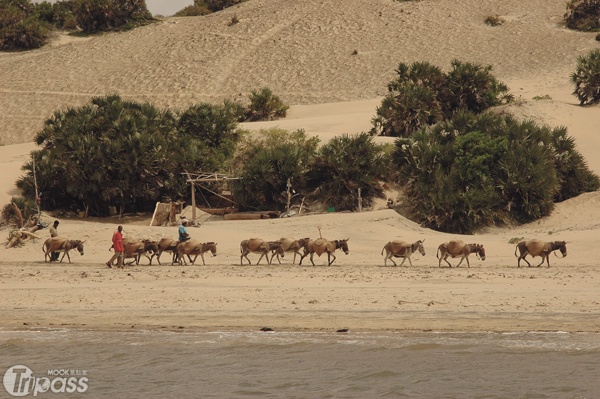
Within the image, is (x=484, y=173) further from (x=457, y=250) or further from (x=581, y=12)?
(x=581, y=12)

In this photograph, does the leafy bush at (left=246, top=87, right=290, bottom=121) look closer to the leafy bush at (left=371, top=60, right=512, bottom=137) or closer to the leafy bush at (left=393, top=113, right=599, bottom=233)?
the leafy bush at (left=371, top=60, right=512, bottom=137)

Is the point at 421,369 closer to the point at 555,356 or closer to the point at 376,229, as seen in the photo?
the point at 555,356

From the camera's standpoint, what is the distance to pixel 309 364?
1497 cm

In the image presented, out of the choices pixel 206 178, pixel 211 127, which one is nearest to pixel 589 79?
pixel 211 127

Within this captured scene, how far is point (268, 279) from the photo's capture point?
69.6 feet

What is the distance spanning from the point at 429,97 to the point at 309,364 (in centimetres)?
3004

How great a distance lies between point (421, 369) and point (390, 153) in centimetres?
2231

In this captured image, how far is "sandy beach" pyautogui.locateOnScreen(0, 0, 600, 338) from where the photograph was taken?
17344 mm

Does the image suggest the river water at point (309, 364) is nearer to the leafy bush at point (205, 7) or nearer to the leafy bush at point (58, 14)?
the leafy bush at point (58, 14)

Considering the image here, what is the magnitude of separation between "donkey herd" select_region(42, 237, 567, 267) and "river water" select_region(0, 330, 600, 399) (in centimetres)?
795

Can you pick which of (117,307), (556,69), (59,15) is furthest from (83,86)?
(117,307)

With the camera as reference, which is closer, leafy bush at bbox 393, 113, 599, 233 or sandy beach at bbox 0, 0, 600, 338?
sandy beach at bbox 0, 0, 600, 338

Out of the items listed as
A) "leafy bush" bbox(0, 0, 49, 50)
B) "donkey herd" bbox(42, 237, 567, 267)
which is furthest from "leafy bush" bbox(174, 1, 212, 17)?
"donkey herd" bbox(42, 237, 567, 267)

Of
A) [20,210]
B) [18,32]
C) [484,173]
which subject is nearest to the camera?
[20,210]
